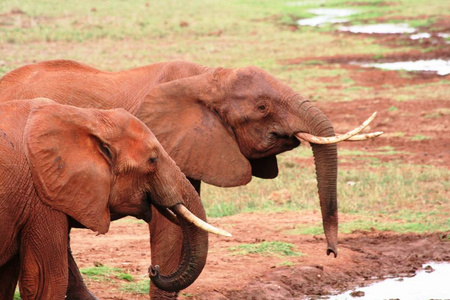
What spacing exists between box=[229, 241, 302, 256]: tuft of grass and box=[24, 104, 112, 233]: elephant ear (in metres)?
4.10

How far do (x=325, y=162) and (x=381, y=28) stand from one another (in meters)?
31.2

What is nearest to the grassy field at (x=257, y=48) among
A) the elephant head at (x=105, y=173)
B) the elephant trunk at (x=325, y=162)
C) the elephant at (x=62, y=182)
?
the elephant trunk at (x=325, y=162)

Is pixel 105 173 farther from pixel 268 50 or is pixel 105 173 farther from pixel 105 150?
pixel 268 50

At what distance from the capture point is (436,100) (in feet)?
68.3

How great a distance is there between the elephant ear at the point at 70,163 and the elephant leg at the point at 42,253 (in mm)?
134

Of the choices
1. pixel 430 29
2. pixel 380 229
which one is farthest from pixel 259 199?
pixel 430 29

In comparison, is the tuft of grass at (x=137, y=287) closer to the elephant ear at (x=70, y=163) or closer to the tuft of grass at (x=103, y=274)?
the tuft of grass at (x=103, y=274)

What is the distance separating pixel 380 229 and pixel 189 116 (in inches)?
155

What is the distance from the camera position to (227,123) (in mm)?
7516

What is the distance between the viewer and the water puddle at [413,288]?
851cm

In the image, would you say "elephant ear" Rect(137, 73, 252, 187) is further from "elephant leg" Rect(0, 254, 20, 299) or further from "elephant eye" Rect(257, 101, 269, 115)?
"elephant leg" Rect(0, 254, 20, 299)

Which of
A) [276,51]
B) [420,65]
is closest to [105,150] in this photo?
[420,65]

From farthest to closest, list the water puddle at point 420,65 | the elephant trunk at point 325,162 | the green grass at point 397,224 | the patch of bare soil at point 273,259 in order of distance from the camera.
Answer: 1. the water puddle at point 420,65
2. the green grass at point 397,224
3. the patch of bare soil at point 273,259
4. the elephant trunk at point 325,162

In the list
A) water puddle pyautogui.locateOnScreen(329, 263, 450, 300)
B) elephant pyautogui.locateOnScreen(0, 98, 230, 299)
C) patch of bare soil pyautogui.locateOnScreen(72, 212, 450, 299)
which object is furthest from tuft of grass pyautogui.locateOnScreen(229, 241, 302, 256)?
elephant pyautogui.locateOnScreen(0, 98, 230, 299)
